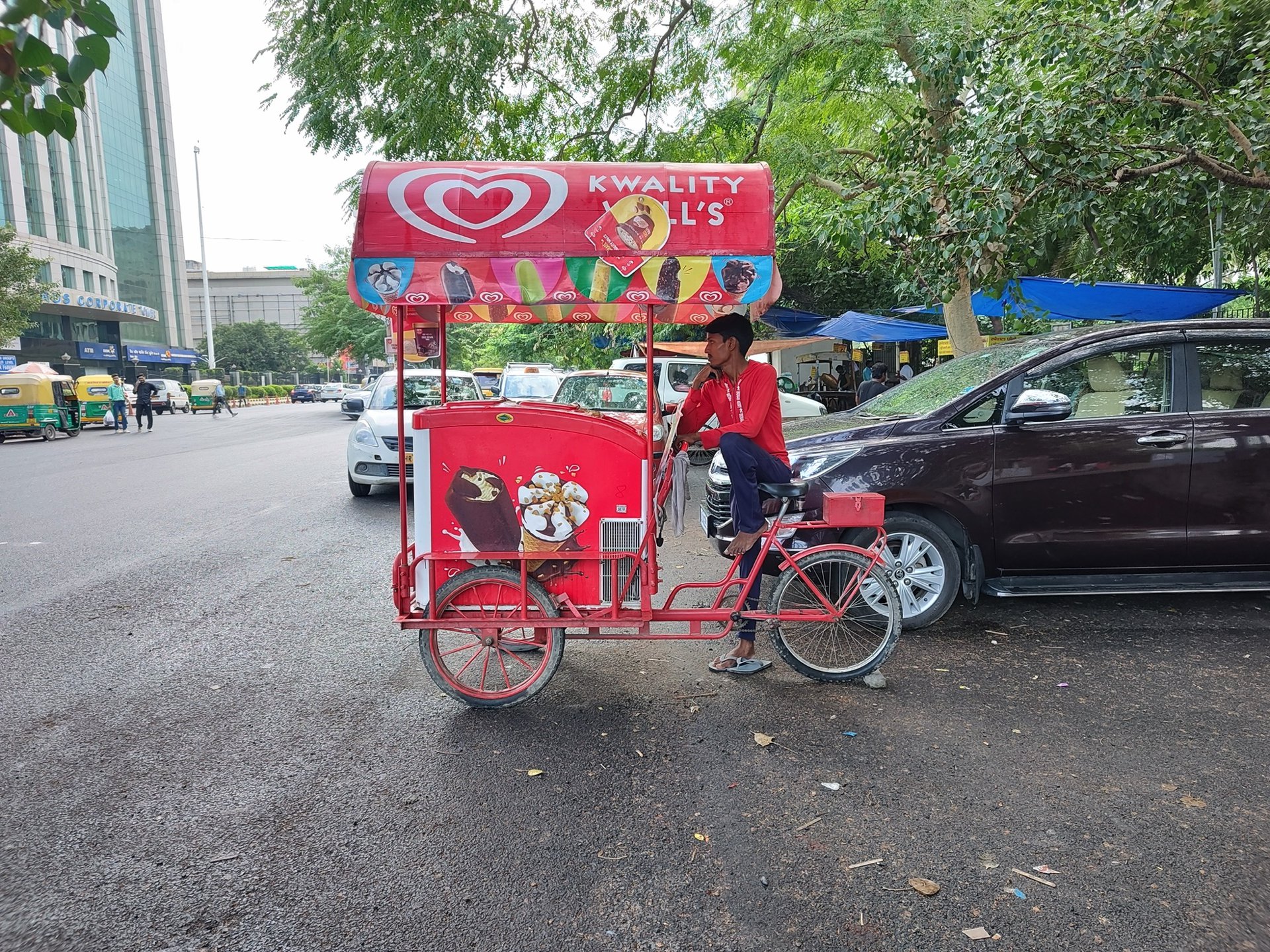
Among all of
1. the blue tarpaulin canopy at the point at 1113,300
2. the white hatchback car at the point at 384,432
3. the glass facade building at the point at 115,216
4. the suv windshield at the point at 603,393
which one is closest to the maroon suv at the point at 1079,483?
the suv windshield at the point at 603,393

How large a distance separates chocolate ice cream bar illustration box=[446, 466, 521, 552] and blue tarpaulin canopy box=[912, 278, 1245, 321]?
8.84 metres

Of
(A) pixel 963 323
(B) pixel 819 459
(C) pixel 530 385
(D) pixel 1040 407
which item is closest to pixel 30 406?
(C) pixel 530 385

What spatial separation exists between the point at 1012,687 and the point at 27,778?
460 centimetres

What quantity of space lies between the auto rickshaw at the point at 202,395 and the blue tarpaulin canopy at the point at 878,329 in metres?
34.1

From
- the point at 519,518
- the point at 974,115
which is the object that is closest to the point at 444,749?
the point at 519,518

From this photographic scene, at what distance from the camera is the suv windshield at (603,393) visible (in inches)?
436

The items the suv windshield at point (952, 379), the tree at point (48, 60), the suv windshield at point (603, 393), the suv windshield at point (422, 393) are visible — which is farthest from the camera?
the suv windshield at point (603, 393)

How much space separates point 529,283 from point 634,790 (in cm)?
220

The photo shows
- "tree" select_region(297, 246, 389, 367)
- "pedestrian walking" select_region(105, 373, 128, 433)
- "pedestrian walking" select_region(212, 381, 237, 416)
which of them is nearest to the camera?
"pedestrian walking" select_region(105, 373, 128, 433)

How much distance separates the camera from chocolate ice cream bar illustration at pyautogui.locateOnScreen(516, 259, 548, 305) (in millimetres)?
3605

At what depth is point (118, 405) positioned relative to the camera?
990 inches

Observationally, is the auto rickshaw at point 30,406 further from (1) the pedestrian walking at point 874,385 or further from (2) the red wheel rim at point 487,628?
(2) the red wheel rim at point 487,628

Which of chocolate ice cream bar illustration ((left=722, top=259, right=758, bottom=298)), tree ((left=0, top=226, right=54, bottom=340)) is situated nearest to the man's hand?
chocolate ice cream bar illustration ((left=722, top=259, right=758, bottom=298))

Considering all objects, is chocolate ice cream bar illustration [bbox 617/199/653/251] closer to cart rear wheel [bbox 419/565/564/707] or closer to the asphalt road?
cart rear wheel [bbox 419/565/564/707]
